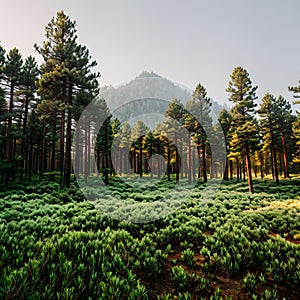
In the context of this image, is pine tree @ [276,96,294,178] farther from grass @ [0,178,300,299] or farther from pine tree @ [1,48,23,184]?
pine tree @ [1,48,23,184]

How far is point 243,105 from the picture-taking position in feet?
76.1

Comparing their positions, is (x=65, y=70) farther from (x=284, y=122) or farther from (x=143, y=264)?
(x=284, y=122)

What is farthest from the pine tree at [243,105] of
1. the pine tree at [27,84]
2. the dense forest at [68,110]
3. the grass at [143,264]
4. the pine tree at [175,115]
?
the pine tree at [27,84]

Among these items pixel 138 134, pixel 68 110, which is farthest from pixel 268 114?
pixel 68 110

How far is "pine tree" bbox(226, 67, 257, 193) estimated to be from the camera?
22609 millimetres

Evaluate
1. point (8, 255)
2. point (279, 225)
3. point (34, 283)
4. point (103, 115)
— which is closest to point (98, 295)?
point (34, 283)

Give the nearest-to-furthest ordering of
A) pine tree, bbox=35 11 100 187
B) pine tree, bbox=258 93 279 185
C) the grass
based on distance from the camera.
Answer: the grass < pine tree, bbox=35 11 100 187 < pine tree, bbox=258 93 279 185

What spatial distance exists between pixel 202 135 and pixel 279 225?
20472mm

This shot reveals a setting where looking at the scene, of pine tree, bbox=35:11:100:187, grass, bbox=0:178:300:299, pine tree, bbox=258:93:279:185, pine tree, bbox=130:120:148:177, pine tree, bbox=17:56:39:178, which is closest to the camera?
grass, bbox=0:178:300:299

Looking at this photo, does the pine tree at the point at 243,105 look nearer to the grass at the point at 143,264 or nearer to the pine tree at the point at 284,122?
the pine tree at the point at 284,122

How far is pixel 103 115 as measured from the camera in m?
26.9

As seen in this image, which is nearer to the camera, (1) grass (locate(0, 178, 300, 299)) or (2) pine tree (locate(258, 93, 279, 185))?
(1) grass (locate(0, 178, 300, 299))

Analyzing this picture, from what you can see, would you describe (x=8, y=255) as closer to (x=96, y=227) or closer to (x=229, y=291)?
(x=96, y=227)

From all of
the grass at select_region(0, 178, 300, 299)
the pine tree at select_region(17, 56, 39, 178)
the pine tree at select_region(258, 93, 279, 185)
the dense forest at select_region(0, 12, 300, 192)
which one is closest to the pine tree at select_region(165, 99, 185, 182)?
the dense forest at select_region(0, 12, 300, 192)
